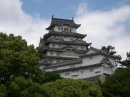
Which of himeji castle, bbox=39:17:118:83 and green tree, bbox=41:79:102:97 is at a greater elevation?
himeji castle, bbox=39:17:118:83

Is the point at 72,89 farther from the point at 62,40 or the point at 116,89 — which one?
the point at 62,40

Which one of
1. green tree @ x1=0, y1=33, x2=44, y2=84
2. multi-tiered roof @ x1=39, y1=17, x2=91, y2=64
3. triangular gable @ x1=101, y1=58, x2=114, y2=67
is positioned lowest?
green tree @ x1=0, y1=33, x2=44, y2=84

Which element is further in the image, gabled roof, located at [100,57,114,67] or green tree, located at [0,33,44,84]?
gabled roof, located at [100,57,114,67]

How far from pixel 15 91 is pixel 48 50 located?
127 feet

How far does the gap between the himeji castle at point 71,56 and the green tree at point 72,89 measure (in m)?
13.8

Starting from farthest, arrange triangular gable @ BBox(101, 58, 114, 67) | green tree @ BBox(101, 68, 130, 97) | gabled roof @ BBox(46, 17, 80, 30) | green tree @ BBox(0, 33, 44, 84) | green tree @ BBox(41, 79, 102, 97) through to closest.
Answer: gabled roof @ BBox(46, 17, 80, 30)
triangular gable @ BBox(101, 58, 114, 67)
green tree @ BBox(101, 68, 130, 97)
green tree @ BBox(41, 79, 102, 97)
green tree @ BBox(0, 33, 44, 84)

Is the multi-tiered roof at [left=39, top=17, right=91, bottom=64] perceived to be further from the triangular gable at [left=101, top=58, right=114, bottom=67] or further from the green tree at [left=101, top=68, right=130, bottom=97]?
the green tree at [left=101, top=68, right=130, bottom=97]

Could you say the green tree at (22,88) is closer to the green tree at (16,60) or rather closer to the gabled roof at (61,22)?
the green tree at (16,60)

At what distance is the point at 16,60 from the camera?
24203mm

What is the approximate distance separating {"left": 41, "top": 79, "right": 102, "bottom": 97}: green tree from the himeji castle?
13787mm

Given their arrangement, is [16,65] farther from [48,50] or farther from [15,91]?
[48,50]

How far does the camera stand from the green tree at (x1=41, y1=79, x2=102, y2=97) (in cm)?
3048

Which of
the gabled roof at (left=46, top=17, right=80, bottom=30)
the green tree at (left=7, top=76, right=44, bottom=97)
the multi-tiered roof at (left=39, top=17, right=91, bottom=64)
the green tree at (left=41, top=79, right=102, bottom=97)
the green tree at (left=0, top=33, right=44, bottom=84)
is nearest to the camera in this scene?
the green tree at (left=7, top=76, right=44, bottom=97)

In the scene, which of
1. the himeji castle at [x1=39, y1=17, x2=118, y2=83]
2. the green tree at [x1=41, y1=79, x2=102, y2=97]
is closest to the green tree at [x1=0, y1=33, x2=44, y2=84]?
the green tree at [x1=41, y1=79, x2=102, y2=97]
